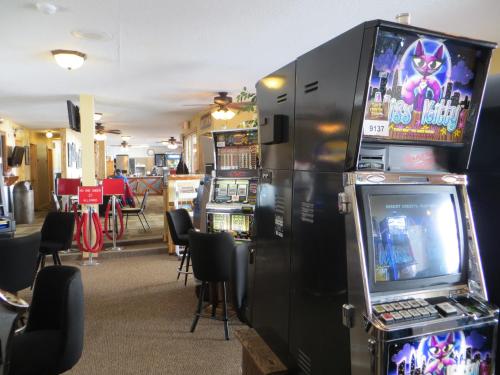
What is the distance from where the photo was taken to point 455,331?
46.8 inches

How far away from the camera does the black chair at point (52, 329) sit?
175 centimetres

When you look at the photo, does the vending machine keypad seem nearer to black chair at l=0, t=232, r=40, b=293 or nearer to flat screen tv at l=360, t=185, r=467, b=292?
flat screen tv at l=360, t=185, r=467, b=292

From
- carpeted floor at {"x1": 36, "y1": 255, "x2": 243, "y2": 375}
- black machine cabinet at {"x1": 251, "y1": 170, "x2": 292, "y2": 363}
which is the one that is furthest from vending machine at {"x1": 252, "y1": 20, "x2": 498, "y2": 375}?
carpeted floor at {"x1": 36, "y1": 255, "x2": 243, "y2": 375}

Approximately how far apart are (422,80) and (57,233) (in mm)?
4102

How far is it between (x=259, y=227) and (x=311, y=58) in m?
0.83

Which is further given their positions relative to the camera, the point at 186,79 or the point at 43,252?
the point at 186,79

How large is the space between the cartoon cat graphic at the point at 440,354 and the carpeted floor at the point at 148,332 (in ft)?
5.62

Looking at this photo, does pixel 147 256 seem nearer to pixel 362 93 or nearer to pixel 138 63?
pixel 138 63

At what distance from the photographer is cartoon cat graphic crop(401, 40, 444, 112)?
4.03 ft

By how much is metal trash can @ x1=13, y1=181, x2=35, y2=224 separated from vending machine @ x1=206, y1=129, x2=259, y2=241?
6.04m

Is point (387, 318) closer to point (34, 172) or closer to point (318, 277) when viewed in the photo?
point (318, 277)

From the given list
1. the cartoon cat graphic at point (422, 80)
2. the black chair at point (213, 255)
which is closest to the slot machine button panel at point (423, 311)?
the cartoon cat graphic at point (422, 80)

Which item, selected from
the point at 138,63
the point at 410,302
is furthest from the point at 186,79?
the point at 410,302

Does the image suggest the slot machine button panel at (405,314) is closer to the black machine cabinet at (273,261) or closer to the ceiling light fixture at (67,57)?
the black machine cabinet at (273,261)
